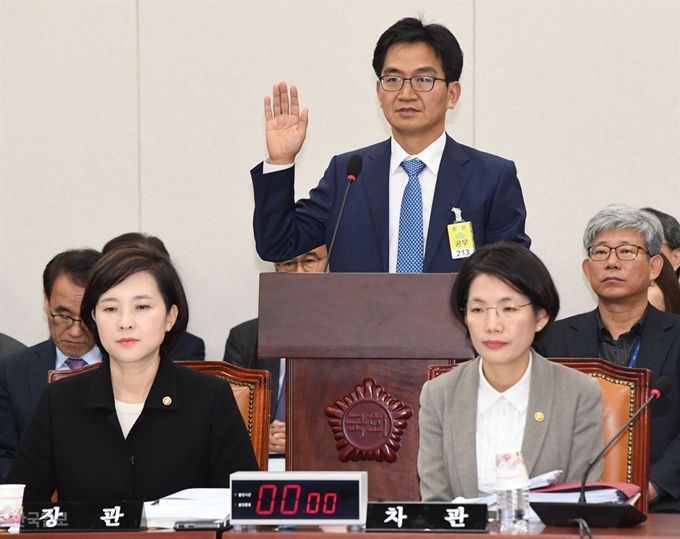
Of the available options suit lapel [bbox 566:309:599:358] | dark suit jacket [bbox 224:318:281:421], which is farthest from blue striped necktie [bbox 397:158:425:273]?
dark suit jacket [bbox 224:318:281:421]

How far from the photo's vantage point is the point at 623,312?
10.7ft

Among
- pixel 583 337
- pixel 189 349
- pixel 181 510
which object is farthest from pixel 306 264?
pixel 181 510

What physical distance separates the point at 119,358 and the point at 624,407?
3.49ft

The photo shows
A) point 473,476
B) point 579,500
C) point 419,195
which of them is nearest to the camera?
point 579,500

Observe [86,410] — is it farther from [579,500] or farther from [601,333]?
[601,333]

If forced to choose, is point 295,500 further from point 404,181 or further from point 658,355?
point 658,355

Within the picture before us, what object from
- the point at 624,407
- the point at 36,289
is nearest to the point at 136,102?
the point at 36,289

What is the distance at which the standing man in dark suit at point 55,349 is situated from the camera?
3445 millimetres

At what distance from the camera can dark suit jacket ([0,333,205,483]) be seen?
337 centimetres

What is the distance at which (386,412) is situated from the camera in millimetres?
2246

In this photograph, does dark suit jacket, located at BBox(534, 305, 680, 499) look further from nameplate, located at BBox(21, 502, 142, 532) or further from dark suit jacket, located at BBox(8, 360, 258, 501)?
nameplate, located at BBox(21, 502, 142, 532)

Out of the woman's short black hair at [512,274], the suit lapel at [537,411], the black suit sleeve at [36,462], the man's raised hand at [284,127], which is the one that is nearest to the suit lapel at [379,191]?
the man's raised hand at [284,127]

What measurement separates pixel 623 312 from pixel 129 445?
68.0 inches

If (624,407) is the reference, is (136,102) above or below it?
above
